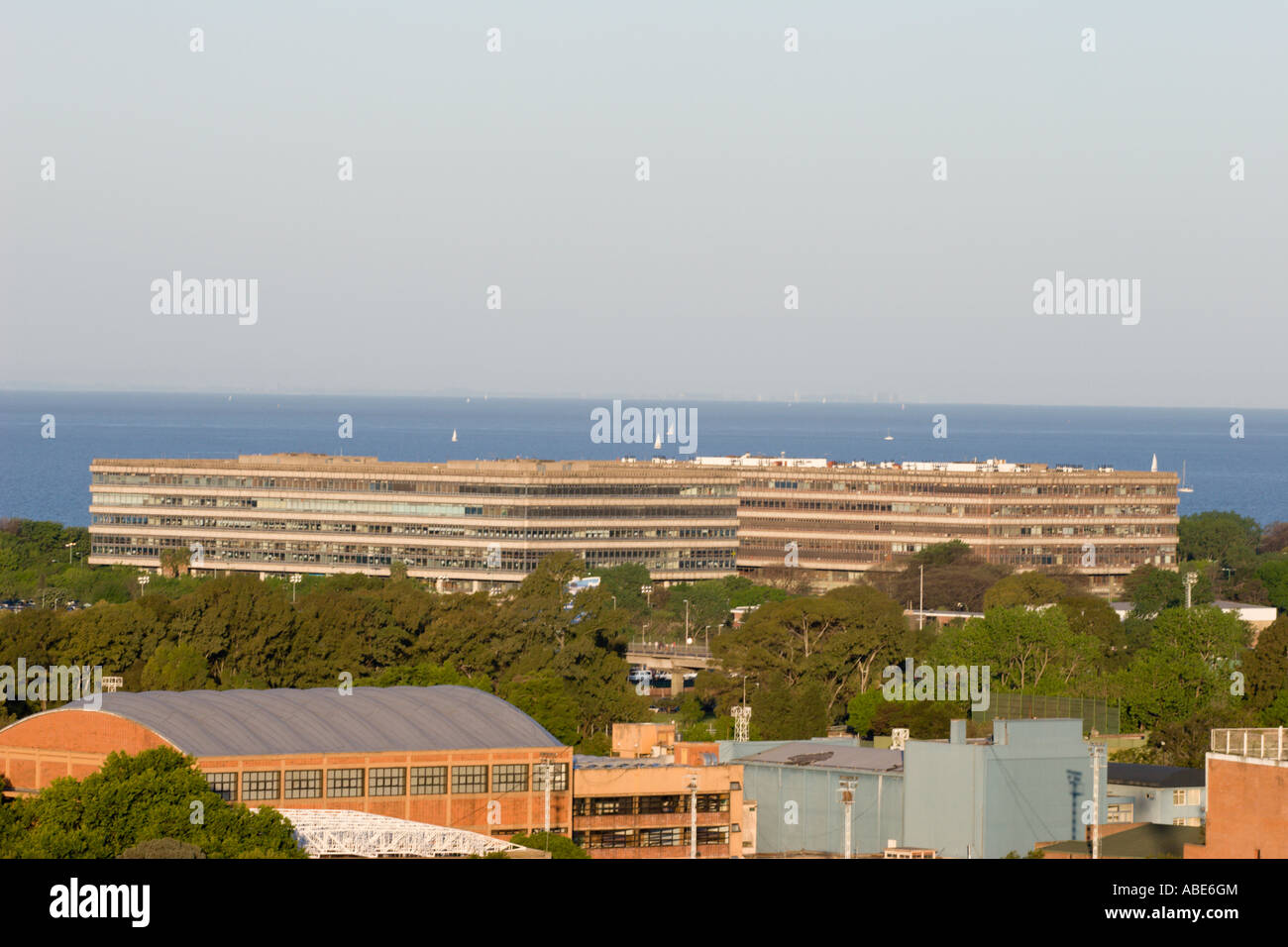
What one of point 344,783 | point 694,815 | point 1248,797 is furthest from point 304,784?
point 1248,797

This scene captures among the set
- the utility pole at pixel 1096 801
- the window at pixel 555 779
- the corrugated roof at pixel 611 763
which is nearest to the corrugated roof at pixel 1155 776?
the corrugated roof at pixel 611 763

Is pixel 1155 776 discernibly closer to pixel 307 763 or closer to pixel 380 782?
pixel 380 782

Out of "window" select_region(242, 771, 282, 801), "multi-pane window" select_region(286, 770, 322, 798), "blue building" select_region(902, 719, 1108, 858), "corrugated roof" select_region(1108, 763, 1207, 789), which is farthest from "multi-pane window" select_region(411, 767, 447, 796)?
"corrugated roof" select_region(1108, 763, 1207, 789)

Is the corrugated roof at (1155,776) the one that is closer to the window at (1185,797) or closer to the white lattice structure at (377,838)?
the window at (1185,797)

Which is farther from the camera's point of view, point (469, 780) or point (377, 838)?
point (469, 780)
